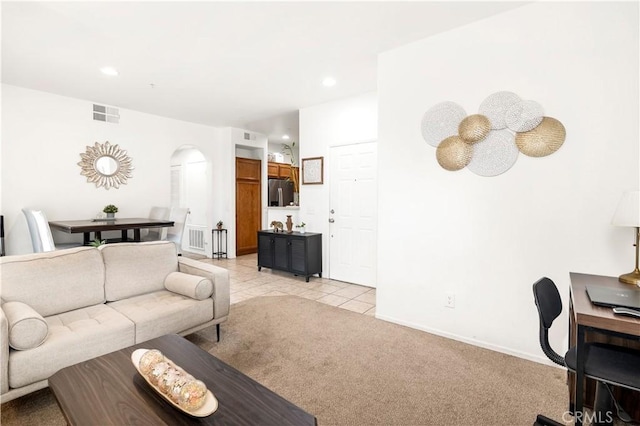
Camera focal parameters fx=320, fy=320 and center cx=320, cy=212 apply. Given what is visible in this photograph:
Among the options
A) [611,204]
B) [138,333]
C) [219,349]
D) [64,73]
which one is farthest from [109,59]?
[611,204]

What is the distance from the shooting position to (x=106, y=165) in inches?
200

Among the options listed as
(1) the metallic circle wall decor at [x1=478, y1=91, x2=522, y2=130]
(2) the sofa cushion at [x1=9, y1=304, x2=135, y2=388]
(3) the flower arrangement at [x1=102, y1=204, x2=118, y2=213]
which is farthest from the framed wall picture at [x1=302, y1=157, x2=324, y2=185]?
(2) the sofa cushion at [x1=9, y1=304, x2=135, y2=388]

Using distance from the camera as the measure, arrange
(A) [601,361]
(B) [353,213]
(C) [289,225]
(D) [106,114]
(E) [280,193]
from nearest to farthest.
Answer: (A) [601,361] → (B) [353,213] → (D) [106,114] → (C) [289,225] → (E) [280,193]

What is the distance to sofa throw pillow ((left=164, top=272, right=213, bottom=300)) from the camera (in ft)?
8.50

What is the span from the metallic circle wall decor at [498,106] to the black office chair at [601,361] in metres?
1.32

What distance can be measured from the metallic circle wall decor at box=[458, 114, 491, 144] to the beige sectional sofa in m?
2.37

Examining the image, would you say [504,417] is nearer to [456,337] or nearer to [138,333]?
[456,337]

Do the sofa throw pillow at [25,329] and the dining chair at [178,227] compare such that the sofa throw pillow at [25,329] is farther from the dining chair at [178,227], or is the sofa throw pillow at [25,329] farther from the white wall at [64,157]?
the white wall at [64,157]

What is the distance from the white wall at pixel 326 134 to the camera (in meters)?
4.36

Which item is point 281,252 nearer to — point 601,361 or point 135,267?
point 135,267

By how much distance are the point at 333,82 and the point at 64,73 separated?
317cm

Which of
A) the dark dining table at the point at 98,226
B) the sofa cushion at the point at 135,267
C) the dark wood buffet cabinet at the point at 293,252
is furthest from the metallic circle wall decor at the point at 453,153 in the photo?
the dark dining table at the point at 98,226

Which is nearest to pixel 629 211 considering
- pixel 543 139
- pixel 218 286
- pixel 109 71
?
pixel 543 139

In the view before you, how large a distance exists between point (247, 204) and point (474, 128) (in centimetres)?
534
